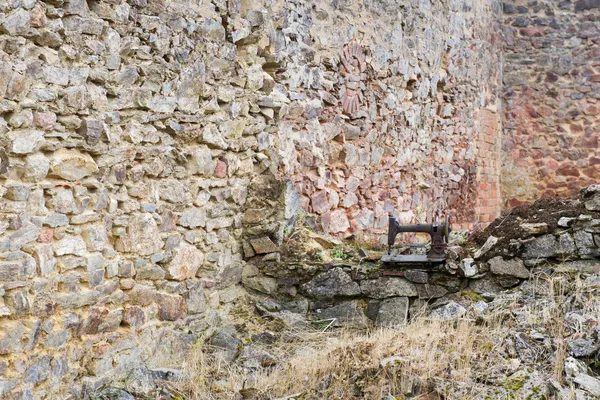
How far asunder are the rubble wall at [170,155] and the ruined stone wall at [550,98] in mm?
3413

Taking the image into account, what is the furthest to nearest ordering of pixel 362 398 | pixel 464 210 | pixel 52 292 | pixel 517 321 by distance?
pixel 464 210
pixel 517 321
pixel 52 292
pixel 362 398

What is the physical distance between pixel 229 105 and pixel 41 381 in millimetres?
2458

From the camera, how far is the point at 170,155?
5230mm

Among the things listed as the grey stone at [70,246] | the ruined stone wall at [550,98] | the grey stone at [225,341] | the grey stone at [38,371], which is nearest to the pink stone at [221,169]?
the grey stone at [225,341]

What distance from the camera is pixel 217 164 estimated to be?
18.6 feet

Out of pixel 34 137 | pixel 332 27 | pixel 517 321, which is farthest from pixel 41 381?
pixel 332 27

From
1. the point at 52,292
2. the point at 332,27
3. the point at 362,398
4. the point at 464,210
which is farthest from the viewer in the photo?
the point at 464,210

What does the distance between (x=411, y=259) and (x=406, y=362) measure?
171cm

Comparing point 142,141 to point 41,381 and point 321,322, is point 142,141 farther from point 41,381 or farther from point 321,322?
point 321,322

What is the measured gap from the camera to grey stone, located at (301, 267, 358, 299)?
5.91 m

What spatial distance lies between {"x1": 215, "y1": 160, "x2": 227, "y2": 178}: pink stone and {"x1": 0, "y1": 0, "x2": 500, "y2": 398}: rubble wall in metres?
0.02

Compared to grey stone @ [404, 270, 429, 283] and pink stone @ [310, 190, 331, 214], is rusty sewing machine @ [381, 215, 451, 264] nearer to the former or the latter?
grey stone @ [404, 270, 429, 283]

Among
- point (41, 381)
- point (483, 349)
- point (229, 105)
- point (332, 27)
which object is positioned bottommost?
point (41, 381)

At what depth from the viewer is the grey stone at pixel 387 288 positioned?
582cm
